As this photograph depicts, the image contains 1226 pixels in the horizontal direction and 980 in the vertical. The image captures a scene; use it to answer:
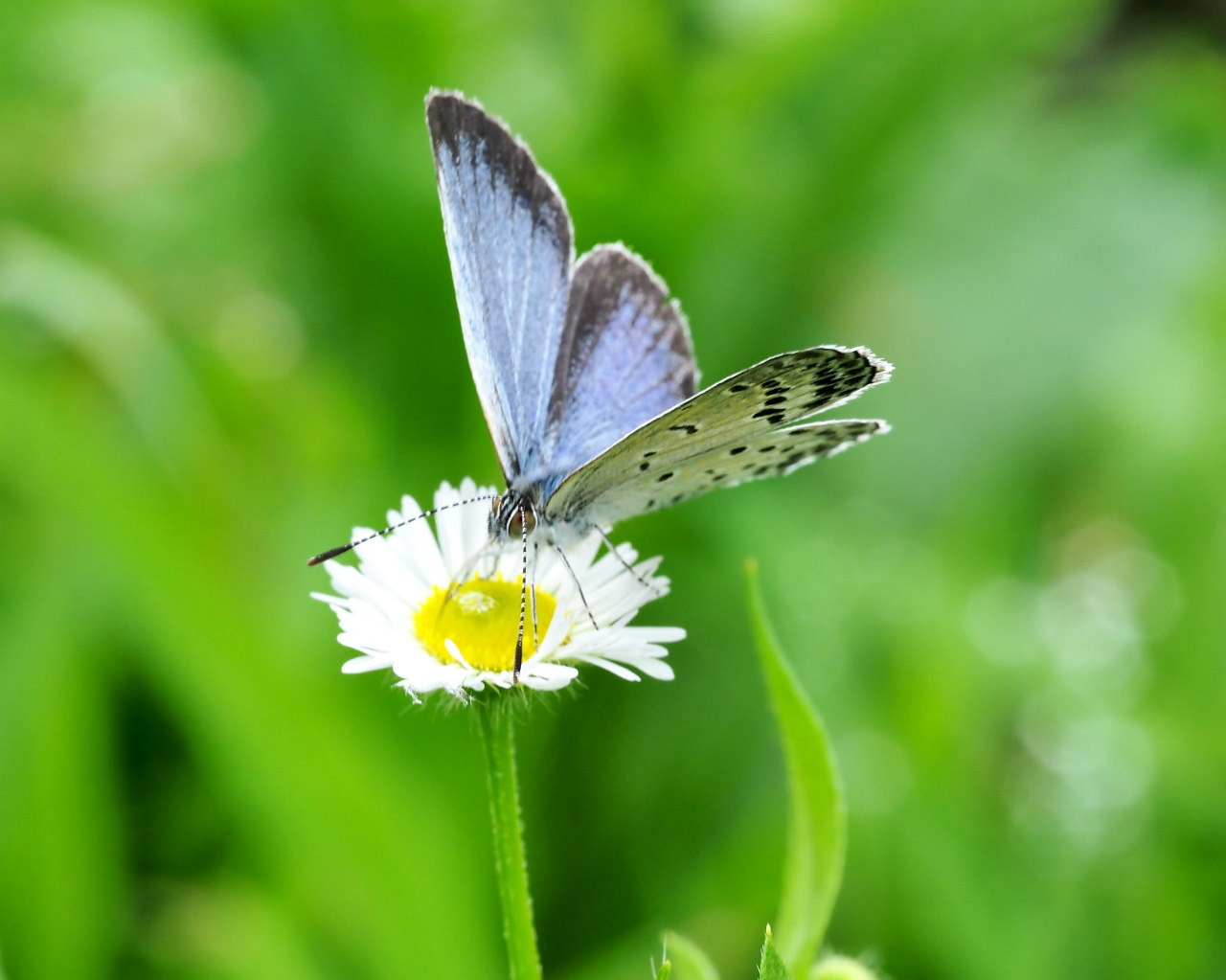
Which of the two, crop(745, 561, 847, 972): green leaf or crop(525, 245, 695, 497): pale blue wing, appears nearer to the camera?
crop(745, 561, 847, 972): green leaf

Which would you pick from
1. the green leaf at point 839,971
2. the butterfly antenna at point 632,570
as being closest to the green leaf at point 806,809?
the green leaf at point 839,971

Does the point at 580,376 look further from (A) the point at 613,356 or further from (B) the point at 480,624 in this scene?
(B) the point at 480,624

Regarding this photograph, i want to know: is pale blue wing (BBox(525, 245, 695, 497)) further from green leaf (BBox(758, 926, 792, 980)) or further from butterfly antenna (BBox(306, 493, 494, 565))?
green leaf (BBox(758, 926, 792, 980))

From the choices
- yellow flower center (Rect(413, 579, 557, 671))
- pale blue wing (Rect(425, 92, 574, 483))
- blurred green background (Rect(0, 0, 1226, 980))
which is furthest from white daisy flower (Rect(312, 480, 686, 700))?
blurred green background (Rect(0, 0, 1226, 980))

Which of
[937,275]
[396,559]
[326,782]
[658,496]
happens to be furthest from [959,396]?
[396,559]

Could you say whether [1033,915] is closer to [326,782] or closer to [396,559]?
[326,782]

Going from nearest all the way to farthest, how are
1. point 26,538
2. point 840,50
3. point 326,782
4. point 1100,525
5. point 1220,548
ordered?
point 326,782 → point 26,538 → point 1220,548 → point 1100,525 → point 840,50

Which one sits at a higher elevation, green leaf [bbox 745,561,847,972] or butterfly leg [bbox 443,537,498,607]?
butterfly leg [bbox 443,537,498,607]

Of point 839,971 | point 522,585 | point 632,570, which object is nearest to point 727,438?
point 632,570
